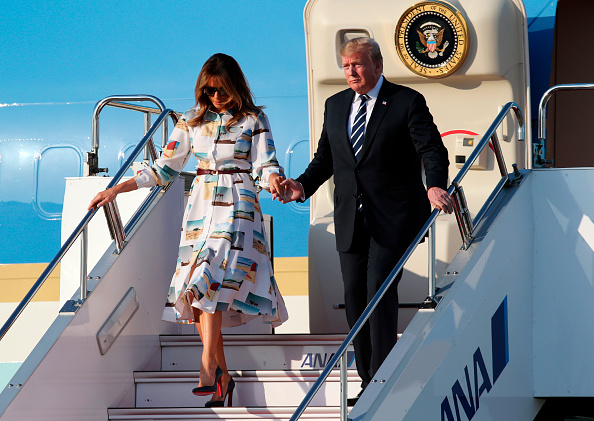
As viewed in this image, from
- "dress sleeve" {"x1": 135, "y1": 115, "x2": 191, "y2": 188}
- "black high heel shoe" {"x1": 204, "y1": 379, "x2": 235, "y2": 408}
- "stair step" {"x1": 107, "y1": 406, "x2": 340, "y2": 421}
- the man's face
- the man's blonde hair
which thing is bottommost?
"stair step" {"x1": 107, "y1": 406, "x2": 340, "y2": 421}

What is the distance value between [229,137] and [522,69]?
97.0 inches

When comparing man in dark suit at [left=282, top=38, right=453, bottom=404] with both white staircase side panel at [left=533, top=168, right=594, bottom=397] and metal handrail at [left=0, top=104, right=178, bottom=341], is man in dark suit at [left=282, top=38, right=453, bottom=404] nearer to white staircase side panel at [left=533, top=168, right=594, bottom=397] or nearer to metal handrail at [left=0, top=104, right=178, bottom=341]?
metal handrail at [left=0, top=104, right=178, bottom=341]

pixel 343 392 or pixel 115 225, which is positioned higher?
pixel 115 225

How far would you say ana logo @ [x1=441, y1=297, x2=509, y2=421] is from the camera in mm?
3449

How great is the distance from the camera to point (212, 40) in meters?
7.87

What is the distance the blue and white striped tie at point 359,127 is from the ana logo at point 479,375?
38.6 inches

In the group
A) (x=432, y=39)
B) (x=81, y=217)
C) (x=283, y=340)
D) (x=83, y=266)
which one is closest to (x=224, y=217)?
(x=83, y=266)

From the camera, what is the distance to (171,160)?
12.9 feet

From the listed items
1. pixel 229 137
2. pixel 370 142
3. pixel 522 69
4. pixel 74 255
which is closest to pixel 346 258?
pixel 370 142

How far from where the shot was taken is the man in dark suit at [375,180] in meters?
3.47

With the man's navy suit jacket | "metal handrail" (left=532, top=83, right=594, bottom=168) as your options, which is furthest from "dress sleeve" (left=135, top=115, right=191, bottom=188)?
"metal handrail" (left=532, top=83, right=594, bottom=168)

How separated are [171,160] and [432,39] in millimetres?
2310

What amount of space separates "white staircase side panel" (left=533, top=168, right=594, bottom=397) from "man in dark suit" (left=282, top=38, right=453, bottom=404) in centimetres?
108

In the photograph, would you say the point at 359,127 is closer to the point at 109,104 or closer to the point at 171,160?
the point at 171,160
